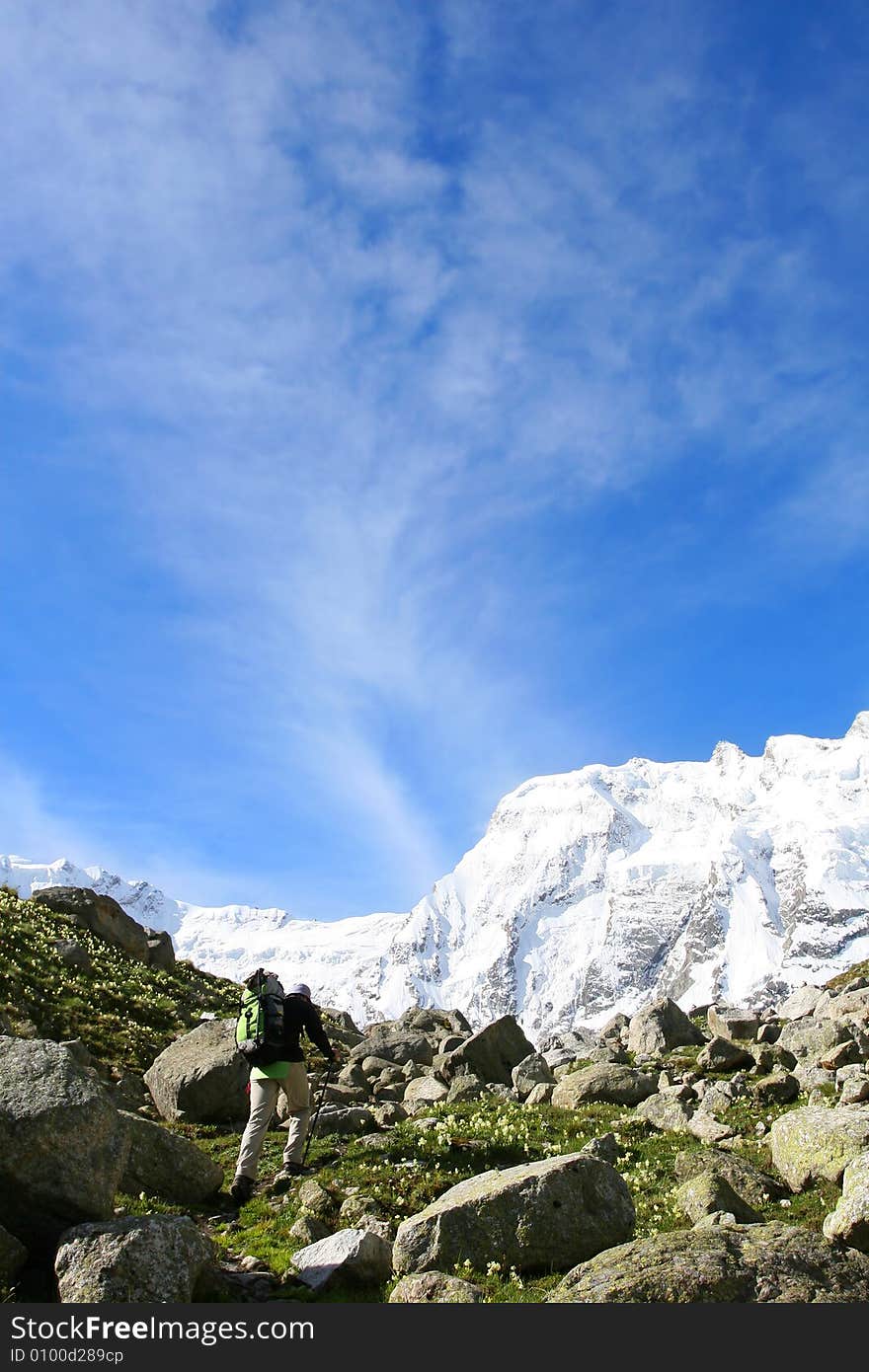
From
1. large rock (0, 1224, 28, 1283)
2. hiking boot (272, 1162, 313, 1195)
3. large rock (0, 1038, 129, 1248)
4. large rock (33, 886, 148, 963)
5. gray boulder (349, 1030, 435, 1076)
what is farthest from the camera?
large rock (33, 886, 148, 963)

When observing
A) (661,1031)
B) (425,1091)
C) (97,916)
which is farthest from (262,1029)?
(97,916)

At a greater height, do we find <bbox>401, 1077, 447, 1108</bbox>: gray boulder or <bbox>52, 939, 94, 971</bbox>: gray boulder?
<bbox>52, 939, 94, 971</bbox>: gray boulder

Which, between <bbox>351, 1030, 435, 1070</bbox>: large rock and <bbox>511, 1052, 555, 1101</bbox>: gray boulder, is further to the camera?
<bbox>351, 1030, 435, 1070</bbox>: large rock

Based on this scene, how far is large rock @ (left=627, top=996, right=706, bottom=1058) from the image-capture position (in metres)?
39.1

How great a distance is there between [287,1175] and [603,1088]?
1311cm

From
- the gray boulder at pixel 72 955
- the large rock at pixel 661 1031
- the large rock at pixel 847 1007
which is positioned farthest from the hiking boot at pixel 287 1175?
the large rock at pixel 847 1007

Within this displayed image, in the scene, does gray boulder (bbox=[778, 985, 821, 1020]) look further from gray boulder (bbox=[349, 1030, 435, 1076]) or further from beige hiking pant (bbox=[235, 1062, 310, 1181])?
beige hiking pant (bbox=[235, 1062, 310, 1181])

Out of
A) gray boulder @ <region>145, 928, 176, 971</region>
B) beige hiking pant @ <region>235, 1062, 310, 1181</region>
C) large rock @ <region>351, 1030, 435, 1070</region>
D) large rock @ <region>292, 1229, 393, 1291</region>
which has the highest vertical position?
gray boulder @ <region>145, 928, 176, 971</region>

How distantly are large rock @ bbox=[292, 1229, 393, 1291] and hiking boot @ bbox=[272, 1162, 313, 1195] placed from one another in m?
4.63

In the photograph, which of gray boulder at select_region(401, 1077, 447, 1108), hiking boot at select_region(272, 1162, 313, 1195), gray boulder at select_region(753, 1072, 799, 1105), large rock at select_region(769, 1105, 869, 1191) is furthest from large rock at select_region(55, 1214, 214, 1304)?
gray boulder at select_region(753, 1072, 799, 1105)

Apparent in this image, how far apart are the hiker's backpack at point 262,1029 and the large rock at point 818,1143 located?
9.51 metres

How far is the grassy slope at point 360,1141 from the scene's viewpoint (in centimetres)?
1329

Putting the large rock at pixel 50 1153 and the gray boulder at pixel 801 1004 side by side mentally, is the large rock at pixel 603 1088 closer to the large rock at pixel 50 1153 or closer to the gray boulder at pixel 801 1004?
the large rock at pixel 50 1153

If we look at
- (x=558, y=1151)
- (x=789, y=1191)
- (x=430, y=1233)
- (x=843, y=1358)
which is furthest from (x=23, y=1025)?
(x=843, y=1358)
